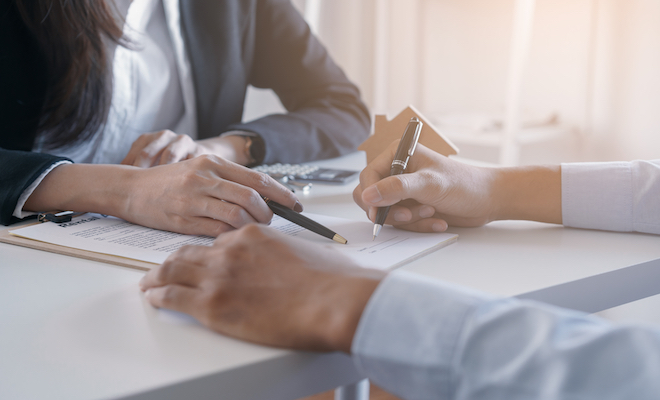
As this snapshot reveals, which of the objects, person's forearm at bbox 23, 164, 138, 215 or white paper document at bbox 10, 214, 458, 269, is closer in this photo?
white paper document at bbox 10, 214, 458, 269

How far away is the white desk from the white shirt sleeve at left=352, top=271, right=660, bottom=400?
0.17 ft

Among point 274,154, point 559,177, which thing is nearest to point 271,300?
point 559,177

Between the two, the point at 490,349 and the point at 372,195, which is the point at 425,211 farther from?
the point at 490,349

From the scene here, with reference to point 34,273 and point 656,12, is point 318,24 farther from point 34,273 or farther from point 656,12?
point 34,273

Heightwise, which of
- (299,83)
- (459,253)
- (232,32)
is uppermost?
(232,32)

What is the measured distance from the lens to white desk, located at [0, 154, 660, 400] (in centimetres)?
31

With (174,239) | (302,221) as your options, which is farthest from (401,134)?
(174,239)

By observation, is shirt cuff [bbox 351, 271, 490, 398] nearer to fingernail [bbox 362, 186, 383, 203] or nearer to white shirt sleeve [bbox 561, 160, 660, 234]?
fingernail [bbox 362, 186, 383, 203]

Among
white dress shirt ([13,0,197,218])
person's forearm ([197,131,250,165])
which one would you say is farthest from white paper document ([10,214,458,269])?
white dress shirt ([13,0,197,218])

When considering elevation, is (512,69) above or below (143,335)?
above

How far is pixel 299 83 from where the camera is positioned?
4.64ft

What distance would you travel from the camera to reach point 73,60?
95cm

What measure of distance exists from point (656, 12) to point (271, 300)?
5.54 ft

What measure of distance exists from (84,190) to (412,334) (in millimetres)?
495
